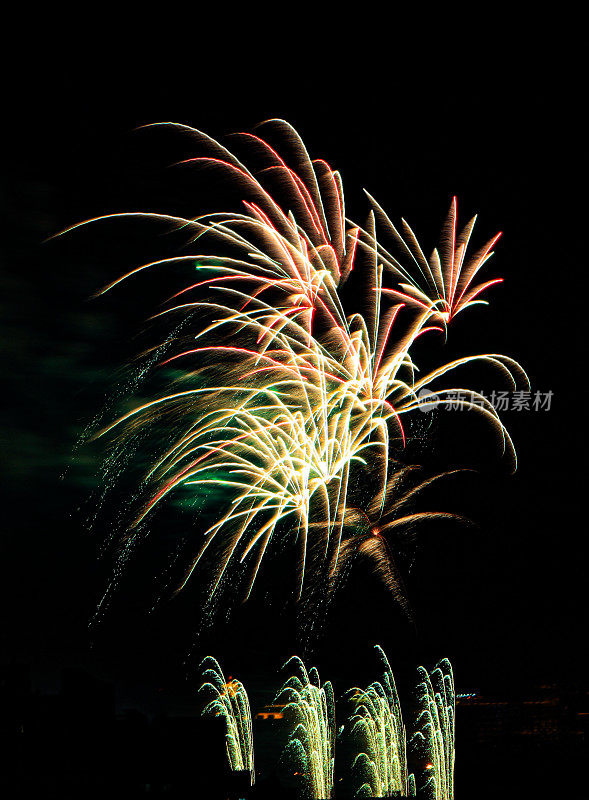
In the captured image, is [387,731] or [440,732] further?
[440,732]

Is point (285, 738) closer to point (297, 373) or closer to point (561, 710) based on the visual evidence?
point (561, 710)

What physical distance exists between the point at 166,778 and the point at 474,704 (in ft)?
91.7

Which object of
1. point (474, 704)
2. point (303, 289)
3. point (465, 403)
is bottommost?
point (474, 704)

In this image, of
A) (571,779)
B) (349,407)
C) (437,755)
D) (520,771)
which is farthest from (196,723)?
(349,407)

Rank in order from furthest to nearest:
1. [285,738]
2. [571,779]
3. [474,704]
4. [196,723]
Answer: [285,738] → [474,704] → [571,779] → [196,723]

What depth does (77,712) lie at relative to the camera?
3284cm

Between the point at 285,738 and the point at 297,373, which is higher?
the point at 297,373

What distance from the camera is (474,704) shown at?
184 ft

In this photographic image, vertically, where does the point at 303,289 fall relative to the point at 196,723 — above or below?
above

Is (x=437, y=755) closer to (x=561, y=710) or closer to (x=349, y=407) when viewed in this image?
(x=561, y=710)

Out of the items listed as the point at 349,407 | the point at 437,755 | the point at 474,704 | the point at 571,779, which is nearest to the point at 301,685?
the point at 437,755

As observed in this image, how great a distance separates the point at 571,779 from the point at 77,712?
83.2 ft

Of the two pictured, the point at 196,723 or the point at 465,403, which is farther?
the point at 196,723

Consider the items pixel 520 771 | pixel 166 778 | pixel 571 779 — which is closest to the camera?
pixel 166 778
